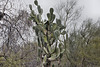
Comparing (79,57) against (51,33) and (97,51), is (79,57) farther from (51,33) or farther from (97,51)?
(51,33)

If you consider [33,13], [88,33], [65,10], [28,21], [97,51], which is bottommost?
[97,51]

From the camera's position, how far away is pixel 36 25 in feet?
10.6

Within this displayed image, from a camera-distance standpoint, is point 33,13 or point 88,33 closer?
point 33,13

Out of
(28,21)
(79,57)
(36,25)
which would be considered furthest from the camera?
(79,57)

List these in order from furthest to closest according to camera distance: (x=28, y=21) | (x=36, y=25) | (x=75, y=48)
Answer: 1. (x=75, y=48)
2. (x=36, y=25)
3. (x=28, y=21)

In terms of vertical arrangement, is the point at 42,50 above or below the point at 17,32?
below

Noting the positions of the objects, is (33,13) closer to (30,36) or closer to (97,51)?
(30,36)

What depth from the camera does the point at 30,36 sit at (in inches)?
115

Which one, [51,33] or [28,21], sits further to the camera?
[51,33]

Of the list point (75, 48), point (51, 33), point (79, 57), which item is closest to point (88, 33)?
point (75, 48)

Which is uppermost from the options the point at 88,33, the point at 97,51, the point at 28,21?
the point at 28,21

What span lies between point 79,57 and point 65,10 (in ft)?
16.2

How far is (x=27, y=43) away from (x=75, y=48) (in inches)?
432

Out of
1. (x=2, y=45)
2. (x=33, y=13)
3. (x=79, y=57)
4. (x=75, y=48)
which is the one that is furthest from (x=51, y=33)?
(x=75, y=48)
